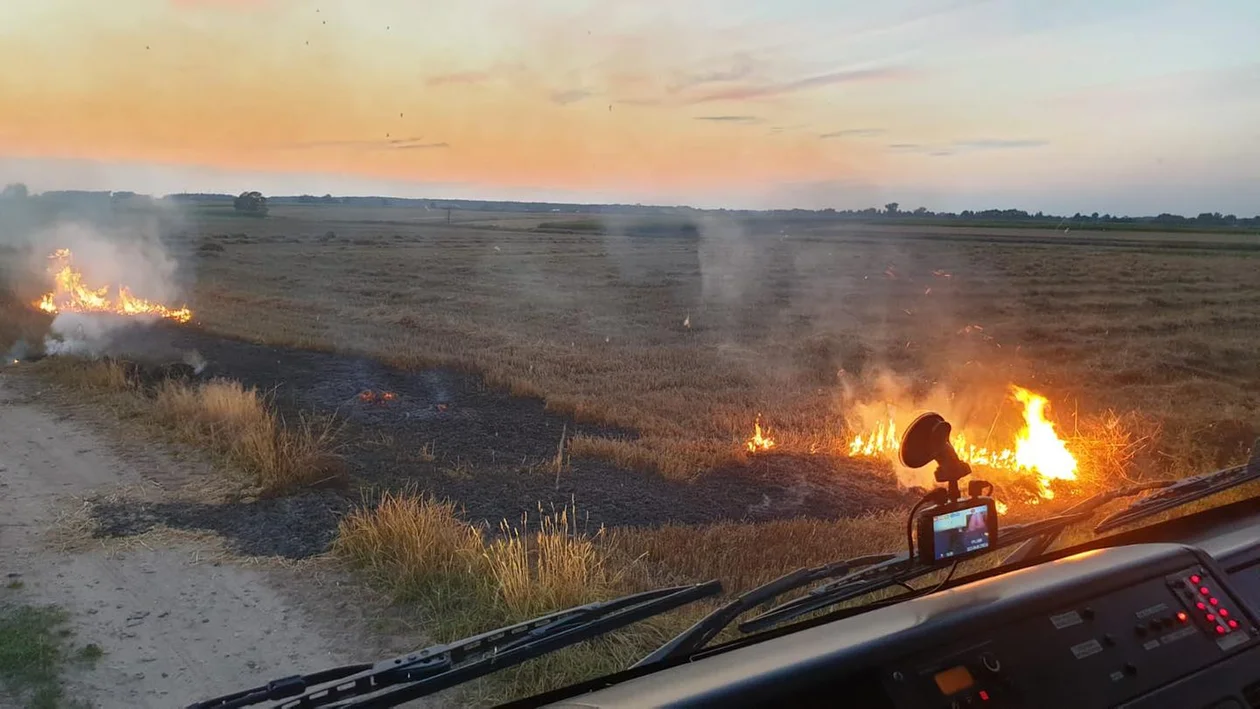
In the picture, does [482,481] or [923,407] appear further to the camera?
[923,407]

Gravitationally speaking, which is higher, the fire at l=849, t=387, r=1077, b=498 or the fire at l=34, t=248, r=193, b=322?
the fire at l=34, t=248, r=193, b=322

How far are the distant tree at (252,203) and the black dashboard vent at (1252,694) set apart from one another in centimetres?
8767

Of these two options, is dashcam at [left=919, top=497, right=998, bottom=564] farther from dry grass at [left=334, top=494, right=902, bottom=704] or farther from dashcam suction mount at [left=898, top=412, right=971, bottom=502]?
dry grass at [left=334, top=494, right=902, bottom=704]

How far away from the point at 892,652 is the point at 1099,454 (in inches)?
306

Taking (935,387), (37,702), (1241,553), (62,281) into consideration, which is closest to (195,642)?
(37,702)

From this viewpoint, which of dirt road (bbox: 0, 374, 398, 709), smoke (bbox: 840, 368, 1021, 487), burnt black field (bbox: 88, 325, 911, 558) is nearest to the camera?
dirt road (bbox: 0, 374, 398, 709)

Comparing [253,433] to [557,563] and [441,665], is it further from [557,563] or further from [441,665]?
[441,665]

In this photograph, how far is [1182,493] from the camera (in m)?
3.18

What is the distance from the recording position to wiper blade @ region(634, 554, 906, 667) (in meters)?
2.22

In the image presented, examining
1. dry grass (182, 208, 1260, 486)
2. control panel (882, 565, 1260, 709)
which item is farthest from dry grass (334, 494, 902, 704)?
dry grass (182, 208, 1260, 486)

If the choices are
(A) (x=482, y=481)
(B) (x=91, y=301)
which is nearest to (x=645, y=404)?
(A) (x=482, y=481)

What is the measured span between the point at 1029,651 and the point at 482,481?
7.30 meters

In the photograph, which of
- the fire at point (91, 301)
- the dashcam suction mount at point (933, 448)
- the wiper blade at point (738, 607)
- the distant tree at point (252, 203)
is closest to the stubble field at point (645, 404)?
the fire at point (91, 301)

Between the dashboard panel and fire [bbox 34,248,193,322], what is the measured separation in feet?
73.8
